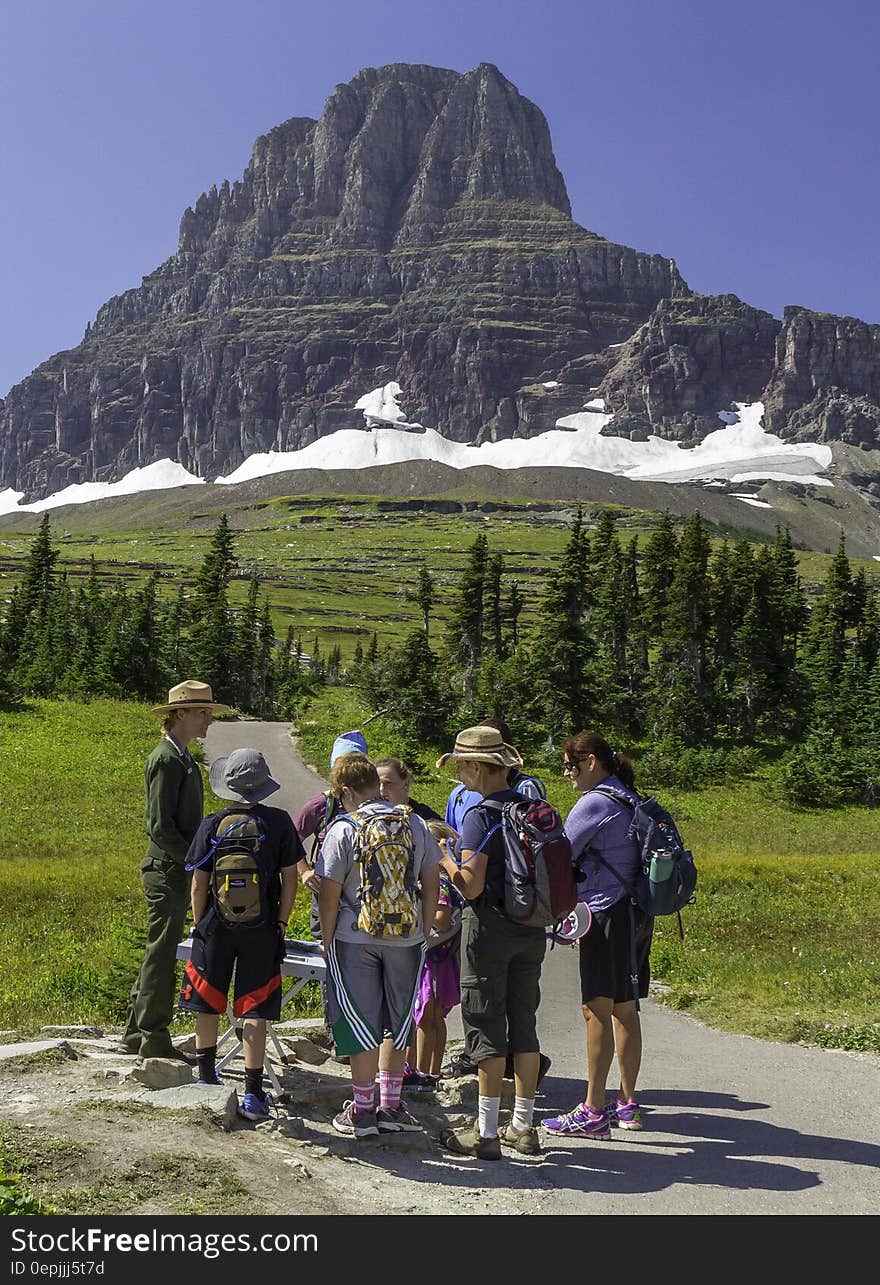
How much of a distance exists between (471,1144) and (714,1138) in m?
2.13

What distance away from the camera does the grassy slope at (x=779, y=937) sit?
495 inches

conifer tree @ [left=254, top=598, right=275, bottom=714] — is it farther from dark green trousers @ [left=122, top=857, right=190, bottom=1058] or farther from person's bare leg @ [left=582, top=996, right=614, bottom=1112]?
person's bare leg @ [left=582, top=996, right=614, bottom=1112]

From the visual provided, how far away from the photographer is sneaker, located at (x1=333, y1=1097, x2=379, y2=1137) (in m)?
7.41

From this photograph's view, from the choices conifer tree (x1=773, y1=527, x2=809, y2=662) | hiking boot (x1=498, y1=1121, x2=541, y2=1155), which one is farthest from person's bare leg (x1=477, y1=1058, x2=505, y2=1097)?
conifer tree (x1=773, y1=527, x2=809, y2=662)

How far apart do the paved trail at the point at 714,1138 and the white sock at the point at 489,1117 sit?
24 centimetres

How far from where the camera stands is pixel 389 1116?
25.2 ft

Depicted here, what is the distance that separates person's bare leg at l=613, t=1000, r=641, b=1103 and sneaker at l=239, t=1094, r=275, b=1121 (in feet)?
9.23

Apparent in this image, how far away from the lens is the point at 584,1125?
26.5 feet

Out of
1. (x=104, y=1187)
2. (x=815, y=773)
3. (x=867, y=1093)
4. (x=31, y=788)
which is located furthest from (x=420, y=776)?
(x=104, y=1187)

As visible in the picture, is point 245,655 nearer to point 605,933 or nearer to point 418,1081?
point 418,1081

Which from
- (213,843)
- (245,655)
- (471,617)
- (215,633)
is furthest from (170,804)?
(245,655)
